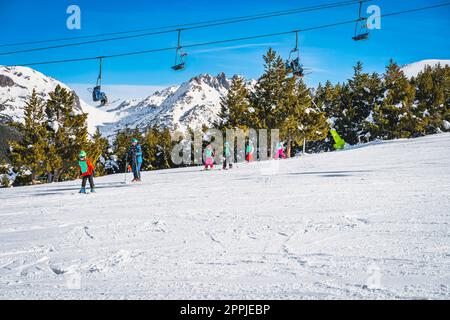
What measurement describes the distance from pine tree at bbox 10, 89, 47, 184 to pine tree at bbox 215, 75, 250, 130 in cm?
2187

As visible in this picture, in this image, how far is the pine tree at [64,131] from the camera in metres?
38.1

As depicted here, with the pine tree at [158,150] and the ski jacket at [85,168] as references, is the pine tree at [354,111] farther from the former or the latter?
the ski jacket at [85,168]

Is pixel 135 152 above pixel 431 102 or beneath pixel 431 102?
Answer: beneath

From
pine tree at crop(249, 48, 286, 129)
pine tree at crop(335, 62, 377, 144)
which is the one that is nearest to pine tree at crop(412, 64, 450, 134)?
pine tree at crop(335, 62, 377, 144)

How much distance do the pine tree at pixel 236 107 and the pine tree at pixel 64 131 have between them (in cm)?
1793

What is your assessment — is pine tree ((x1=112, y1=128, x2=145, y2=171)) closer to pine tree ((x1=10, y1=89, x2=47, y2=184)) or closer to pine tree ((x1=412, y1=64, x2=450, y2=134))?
pine tree ((x1=10, y1=89, x2=47, y2=184))

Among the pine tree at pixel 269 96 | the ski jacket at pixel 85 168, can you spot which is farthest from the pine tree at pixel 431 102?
the ski jacket at pixel 85 168

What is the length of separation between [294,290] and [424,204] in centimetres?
550

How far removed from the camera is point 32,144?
120ft

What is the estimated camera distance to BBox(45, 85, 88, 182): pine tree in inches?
1499

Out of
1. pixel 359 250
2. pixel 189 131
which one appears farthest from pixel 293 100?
pixel 359 250

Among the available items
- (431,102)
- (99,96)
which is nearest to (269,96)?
(99,96)

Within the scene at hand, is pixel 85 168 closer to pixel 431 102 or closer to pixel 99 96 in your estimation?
pixel 99 96

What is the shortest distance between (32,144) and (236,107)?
81.0 feet
